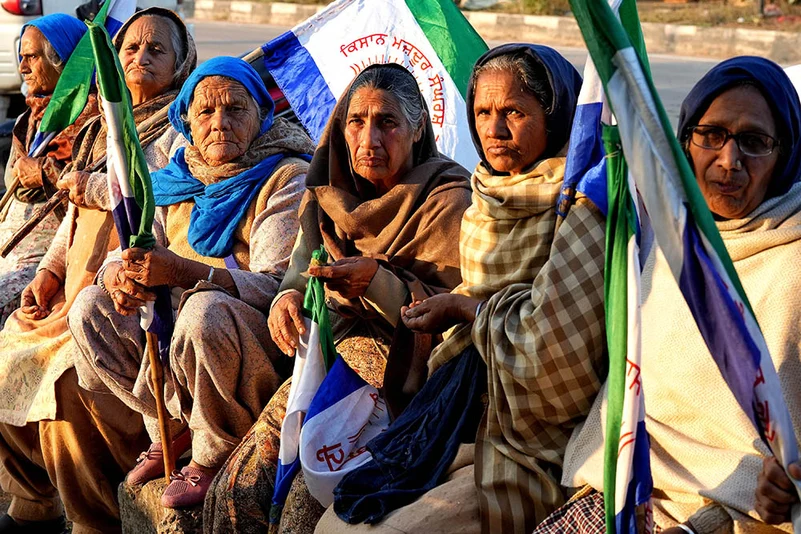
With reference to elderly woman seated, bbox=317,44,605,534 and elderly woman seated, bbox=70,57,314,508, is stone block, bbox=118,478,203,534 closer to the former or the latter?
elderly woman seated, bbox=70,57,314,508

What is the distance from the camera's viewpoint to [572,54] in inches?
564

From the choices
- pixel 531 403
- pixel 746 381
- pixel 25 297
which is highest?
pixel 746 381

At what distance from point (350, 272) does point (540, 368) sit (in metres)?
0.80

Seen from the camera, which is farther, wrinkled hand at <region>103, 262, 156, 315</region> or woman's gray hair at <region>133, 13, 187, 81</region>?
woman's gray hair at <region>133, 13, 187, 81</region>

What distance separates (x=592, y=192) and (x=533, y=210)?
0.25 meters

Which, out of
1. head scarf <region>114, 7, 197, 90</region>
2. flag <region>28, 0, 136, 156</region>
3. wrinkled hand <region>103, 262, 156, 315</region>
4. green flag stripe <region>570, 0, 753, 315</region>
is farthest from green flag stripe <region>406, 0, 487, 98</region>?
green flag stripe <region>570, 0, 753, 315</region>

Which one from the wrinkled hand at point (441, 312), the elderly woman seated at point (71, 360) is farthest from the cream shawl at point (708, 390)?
the elderly woman seated at point (71, 360)

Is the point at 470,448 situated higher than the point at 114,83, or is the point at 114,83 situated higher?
the point at 114,83

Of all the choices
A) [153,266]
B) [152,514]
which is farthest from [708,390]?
[152,514]

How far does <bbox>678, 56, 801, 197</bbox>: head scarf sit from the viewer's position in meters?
2.73

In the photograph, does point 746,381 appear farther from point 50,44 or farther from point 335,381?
point 50,44

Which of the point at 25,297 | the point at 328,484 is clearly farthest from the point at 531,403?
the point at 25,297

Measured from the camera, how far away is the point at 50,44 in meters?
5.57

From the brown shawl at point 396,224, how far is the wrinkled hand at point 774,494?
1.29 m
